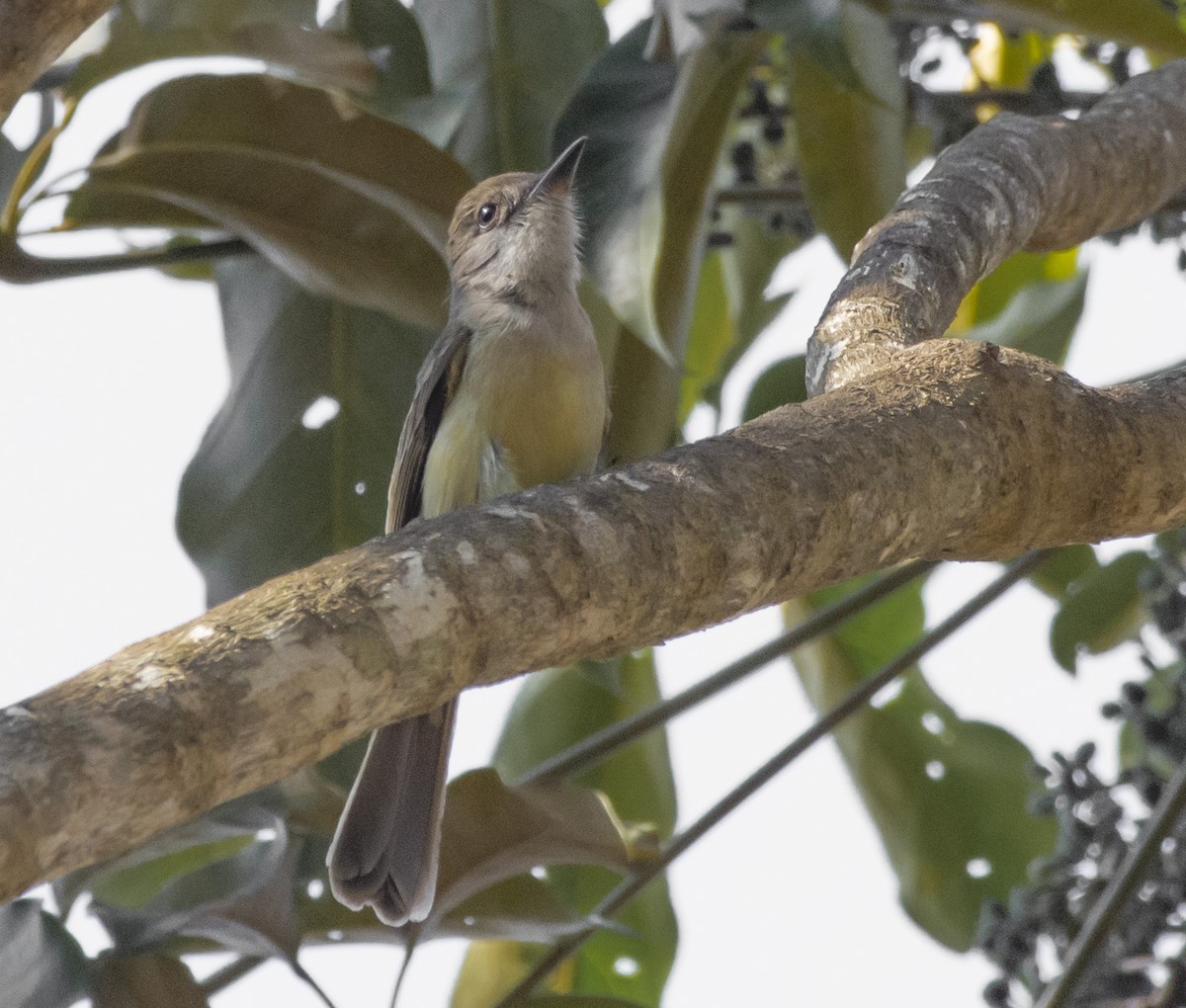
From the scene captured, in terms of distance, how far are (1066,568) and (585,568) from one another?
7.33 feet

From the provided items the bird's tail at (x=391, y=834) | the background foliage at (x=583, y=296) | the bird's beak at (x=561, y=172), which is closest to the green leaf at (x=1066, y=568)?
the background foliage at (x=583, y=296)

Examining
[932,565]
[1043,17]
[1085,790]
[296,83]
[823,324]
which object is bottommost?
[1085,790]

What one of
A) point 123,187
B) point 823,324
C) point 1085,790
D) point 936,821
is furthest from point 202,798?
point 936,821

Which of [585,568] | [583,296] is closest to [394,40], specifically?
[583,296]

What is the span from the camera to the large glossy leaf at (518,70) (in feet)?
10.1

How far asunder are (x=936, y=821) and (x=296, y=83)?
1.96 metres

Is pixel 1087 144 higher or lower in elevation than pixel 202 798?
higher

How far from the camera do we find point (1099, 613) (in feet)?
9.93

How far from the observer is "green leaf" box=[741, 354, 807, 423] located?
9.74 ft

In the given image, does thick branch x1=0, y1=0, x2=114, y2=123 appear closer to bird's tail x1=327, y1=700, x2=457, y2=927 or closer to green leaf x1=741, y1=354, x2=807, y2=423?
bird's tail x1=327, y1=700, x2=457, y2=927

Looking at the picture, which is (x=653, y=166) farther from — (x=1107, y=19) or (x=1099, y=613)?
(x=1099, y=613)

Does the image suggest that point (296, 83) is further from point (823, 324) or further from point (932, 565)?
point (932, 565)

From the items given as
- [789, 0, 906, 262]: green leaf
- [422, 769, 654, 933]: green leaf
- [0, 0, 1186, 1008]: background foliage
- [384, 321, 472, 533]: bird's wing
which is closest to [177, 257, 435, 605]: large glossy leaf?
[0, 0, 1186, 1008]: background foliage

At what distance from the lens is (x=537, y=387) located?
2875mm
